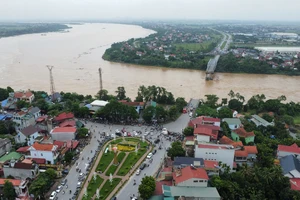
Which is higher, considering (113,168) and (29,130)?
(29,130)

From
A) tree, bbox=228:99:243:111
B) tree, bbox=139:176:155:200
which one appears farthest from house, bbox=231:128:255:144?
tree, bbox=139:176:155:200

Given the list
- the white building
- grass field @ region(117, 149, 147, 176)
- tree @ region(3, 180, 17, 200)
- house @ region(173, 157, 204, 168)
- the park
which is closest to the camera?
tree @ region(3, 180, 17, 200)

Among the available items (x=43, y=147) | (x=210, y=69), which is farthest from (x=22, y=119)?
(x=210, y=69)

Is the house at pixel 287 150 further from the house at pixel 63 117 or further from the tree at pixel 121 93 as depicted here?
the tree at pixel 121 93

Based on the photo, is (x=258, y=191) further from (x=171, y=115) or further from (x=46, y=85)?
(x=46, y=85)

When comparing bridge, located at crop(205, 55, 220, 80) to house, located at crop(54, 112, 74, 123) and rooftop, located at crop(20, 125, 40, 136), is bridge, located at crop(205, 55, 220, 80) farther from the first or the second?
rooftop, located at crop(20, 125, 40, 136)

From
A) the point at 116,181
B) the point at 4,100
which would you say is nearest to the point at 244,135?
the point at 116,181

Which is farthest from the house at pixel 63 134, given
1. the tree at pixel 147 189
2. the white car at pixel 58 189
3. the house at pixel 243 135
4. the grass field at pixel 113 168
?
the house at pixel 243 135

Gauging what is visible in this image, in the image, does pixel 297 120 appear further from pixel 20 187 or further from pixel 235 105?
pixel 20 187
